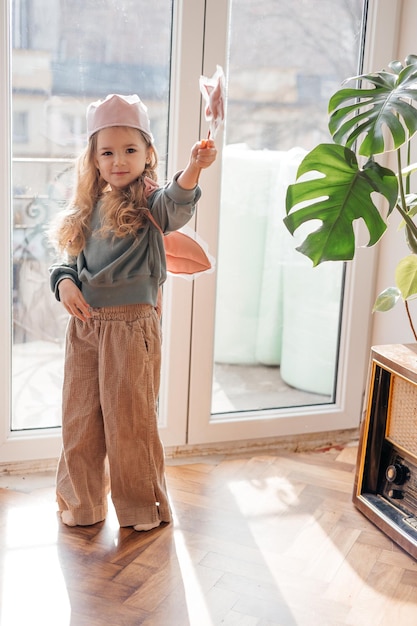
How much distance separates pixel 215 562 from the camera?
207 centimetres

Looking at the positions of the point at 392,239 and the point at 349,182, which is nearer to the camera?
the point at 349,182

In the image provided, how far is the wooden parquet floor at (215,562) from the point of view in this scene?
1.84 metres

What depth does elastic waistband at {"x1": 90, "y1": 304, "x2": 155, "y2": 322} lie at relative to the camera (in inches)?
83.8

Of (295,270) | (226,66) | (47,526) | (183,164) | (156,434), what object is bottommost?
(47,526)

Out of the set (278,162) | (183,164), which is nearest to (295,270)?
(278,162)

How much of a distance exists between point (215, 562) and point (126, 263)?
0.80 metres

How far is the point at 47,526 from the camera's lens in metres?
2.21

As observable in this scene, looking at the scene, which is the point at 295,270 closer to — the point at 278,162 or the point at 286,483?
the point at 278,162

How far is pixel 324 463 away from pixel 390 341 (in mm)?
475

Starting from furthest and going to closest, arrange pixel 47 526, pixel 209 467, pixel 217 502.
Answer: pixel 209 467, pixel 217 502, pixel 47 526

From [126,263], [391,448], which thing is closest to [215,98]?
[126,263]

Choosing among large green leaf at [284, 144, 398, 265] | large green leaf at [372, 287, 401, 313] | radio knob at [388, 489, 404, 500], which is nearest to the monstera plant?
large green leaf at [284, 144, 398, 265]

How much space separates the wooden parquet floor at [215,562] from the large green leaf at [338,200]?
80 centimetres

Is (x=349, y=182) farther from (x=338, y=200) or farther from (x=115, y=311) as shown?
(x=115, y=311)
